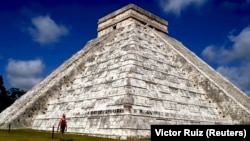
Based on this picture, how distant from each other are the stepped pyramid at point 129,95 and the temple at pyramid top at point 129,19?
2422 millimetres

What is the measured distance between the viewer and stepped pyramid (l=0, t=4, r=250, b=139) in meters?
13.3

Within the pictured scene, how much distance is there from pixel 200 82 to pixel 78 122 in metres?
8.19

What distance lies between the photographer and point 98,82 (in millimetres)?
16281

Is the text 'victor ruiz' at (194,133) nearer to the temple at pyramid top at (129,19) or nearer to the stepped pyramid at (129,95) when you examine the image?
the stepped pyramid at (129,95)

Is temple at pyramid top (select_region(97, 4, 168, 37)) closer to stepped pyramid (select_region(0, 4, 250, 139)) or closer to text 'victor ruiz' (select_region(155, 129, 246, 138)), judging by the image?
stepped pyramid (select_region(0, 4, 250, 139))

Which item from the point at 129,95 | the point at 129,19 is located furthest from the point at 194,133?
the point at 129,19

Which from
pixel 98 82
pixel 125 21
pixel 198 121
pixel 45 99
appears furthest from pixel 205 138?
pixel 125 21

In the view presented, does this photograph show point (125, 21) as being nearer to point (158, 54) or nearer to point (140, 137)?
point (158, 54)

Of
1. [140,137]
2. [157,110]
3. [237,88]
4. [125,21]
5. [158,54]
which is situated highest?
[125,21]

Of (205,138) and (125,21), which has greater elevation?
(125,21)

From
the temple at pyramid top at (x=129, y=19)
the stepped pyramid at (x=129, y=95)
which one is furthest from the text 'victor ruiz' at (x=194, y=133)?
the temple at pyramid top at (x=129, y=19)

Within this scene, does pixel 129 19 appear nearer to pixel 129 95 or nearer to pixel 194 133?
pixel 129 95

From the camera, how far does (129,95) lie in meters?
13.4

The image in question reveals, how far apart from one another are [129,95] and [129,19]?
11.3 meters
